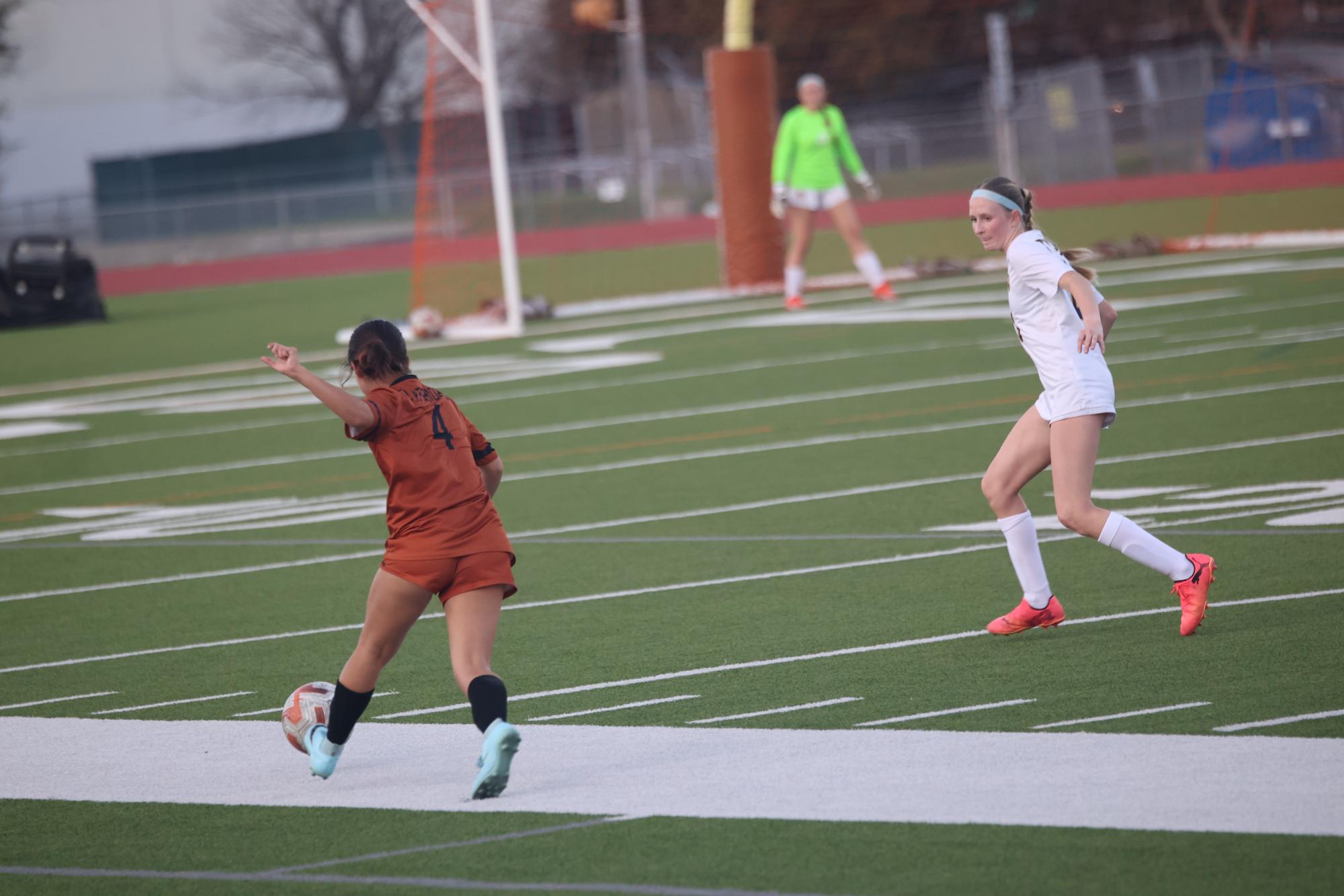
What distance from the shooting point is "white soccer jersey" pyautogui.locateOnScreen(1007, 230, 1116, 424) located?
248 inches

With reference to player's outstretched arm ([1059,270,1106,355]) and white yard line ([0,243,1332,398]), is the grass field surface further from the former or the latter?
white yard line ([0,243,1332,398])

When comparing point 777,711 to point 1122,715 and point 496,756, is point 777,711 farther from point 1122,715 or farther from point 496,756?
point 496,756

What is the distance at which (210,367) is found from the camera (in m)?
20.2

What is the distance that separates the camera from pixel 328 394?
498 cm

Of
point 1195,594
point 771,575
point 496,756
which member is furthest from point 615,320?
point 496,756

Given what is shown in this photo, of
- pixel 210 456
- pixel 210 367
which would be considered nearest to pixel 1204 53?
pixel 210 367

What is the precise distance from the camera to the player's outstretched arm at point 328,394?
495 centimetres

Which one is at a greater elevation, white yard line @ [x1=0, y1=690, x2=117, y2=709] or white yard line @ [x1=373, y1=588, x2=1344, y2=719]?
white yard line @ [x1=0, y1=690, x2=117, y2=709]

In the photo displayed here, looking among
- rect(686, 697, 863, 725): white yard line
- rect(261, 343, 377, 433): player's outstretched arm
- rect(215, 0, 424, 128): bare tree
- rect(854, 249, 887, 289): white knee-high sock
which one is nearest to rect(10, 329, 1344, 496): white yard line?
rect(854, 249, 887, 289): white knee-high sock

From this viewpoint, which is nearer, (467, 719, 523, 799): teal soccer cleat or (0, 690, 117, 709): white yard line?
(467, 719, 523, 799): teal soccer cleat

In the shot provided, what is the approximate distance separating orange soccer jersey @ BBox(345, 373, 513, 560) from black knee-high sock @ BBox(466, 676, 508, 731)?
404 mm

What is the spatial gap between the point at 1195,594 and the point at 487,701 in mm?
2631

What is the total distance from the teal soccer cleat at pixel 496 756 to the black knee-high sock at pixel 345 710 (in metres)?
0.52

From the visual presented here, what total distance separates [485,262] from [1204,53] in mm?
20150
